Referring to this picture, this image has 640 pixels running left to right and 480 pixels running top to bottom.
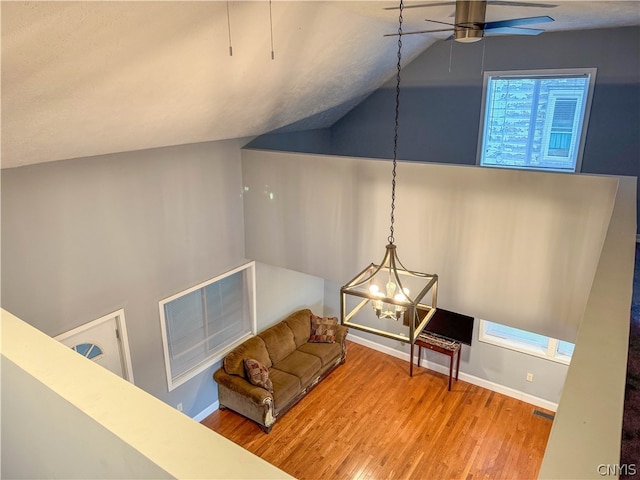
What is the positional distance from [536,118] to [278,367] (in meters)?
4.84

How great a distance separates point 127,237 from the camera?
460 centimetres

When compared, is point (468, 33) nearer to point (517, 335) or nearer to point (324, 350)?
point (517, 335)

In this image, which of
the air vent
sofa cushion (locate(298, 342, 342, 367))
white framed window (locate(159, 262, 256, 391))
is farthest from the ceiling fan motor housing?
the air vent

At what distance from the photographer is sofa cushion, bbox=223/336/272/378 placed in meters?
5.82

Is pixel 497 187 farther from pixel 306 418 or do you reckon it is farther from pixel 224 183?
pixel 306 418

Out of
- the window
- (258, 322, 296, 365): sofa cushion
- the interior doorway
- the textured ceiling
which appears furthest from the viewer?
(258, 322, 296, 365): sofa cushion

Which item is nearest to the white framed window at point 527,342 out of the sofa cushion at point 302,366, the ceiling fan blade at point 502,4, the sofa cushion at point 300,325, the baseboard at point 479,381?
the baseboard at point 479,381

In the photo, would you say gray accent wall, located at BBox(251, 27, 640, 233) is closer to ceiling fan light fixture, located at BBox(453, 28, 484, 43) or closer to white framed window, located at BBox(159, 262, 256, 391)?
white framed window, located at BBox(159, 262, 256, 391)

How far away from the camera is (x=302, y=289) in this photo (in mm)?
7516

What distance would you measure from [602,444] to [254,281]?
5669 millimetres

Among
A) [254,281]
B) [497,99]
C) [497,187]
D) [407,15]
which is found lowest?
[254,281]

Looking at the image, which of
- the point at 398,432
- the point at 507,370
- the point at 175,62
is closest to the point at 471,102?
the point at 507,370

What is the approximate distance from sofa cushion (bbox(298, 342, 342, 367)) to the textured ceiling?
3.31 metres

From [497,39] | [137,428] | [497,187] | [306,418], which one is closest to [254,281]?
[306,418]
